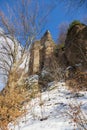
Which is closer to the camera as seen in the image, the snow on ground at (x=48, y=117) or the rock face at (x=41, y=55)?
the snow on ground at (x=48, y=117)

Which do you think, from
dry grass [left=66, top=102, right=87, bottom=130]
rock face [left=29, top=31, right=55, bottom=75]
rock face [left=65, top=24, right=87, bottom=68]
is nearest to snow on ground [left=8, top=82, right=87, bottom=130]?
dry grass [left=66, top=102, right=87, bottom=130]

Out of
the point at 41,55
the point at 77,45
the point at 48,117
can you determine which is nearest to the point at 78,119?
the point at 48,117

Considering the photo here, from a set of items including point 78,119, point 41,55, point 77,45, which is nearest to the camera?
point 78,119

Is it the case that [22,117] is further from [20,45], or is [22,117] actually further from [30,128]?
[20,45]

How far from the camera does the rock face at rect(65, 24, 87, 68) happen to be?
16.8 m

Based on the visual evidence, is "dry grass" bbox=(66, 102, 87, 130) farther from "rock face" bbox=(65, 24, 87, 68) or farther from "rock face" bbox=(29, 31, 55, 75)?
"rock face" bbox=(29, 31, 55, 75)

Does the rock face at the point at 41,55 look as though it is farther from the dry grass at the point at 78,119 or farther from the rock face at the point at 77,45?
the dry grass at the point at 78,119

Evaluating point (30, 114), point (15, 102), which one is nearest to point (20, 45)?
point (15, 102)

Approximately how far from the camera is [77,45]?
17.3m

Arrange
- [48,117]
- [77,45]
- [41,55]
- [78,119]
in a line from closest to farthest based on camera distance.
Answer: [78,119] < [48,117] < [77,45] < [41,55]

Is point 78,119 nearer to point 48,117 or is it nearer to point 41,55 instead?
point 48,117

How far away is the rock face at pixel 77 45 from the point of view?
55.3 ft

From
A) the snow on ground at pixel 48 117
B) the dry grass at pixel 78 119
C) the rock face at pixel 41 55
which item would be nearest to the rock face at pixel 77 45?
the rock face at pixel 41 55

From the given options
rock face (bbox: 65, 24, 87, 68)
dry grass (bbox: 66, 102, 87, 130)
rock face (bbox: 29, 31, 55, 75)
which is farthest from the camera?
rock face (bbox: 29, 31, 55, 75)
